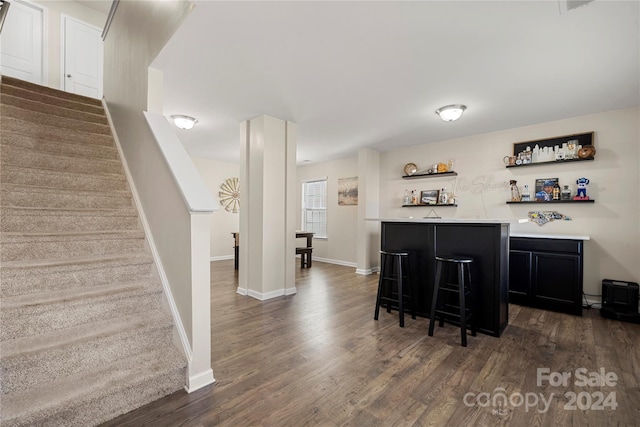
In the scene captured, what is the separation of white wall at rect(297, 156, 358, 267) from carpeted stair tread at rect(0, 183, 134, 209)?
4.37 m

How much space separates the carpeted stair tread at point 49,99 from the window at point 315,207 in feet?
14.9

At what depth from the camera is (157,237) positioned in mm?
2250

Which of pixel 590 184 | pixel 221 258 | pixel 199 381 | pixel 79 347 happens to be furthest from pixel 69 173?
pixel 590 184

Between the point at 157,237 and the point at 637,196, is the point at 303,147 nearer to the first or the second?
the point at 157,237

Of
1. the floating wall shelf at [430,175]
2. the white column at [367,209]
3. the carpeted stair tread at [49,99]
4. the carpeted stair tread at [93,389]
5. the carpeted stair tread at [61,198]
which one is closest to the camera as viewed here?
the carpeted stair tread at [93,389]

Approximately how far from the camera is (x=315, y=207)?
7.20 meters

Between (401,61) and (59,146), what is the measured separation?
3.41 m

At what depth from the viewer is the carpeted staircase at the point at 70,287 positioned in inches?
56.7

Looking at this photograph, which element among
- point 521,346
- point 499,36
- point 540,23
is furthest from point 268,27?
point 521,346

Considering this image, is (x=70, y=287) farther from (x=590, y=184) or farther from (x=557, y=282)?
(x=590, y=184)

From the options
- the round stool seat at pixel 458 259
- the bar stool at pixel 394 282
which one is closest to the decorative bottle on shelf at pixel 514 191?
the round stool seat at pixel 458 259

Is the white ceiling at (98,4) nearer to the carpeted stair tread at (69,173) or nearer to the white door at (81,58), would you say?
the white door at (81,58)

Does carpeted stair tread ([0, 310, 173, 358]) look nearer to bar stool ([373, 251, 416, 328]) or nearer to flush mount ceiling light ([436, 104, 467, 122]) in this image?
bar stool ([373, 251, 416, 328])

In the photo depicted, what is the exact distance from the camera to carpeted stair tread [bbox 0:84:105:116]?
3.02 meters
